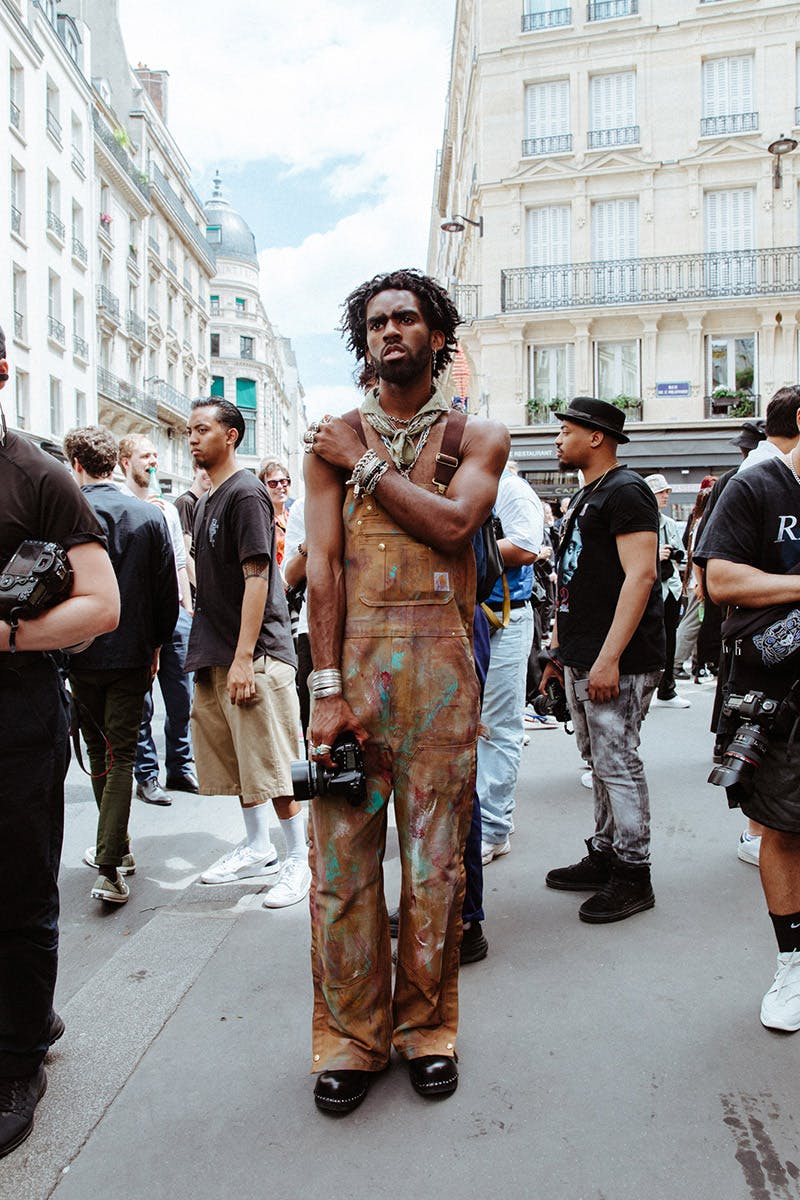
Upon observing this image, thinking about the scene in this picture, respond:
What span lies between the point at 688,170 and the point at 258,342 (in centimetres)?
5808

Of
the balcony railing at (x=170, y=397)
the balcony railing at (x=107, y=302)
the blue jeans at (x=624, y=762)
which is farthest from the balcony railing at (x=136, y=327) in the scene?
the blue jeans at (x=624, y=762)

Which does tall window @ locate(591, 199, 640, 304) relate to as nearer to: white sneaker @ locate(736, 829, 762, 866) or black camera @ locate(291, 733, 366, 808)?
white sneaker @ locate(736, 829, 762, 866)

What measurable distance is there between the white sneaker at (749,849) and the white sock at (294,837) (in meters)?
2.10

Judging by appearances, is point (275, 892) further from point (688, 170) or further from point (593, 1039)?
point (688, 170)

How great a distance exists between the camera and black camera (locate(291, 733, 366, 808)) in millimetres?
2391

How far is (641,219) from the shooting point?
2431 centimetres

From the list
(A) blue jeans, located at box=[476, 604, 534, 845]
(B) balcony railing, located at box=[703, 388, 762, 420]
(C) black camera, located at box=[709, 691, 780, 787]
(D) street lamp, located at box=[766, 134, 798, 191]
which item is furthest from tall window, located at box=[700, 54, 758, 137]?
(C) black camera, located at box=[709, 691, 780, 787]

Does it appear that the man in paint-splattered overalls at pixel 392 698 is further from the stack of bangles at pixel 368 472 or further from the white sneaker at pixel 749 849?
the white sneaker at pixel 749 849

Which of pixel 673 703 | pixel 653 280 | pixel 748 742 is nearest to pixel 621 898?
pixel 748 742

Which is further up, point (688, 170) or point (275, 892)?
point (688, 170)

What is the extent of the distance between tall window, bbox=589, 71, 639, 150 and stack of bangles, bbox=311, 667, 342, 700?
1016 inches

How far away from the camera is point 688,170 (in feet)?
78.2

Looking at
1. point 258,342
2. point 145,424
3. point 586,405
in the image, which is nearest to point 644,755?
point 586,405

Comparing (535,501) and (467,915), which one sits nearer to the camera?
(467,915)
